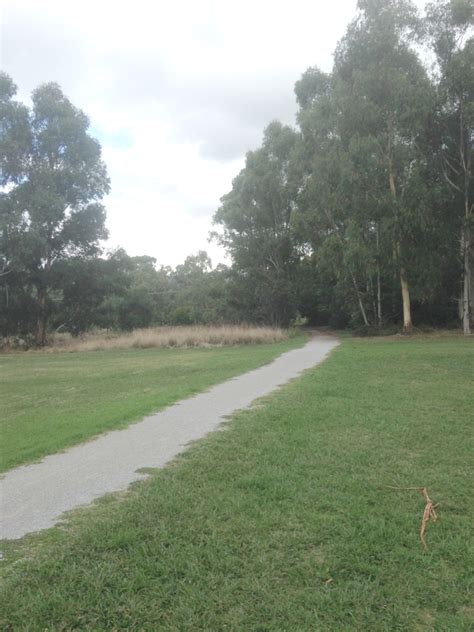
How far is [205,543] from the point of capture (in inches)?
125

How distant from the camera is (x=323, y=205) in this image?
29.6m

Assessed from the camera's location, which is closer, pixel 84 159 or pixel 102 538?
pixel 102 538

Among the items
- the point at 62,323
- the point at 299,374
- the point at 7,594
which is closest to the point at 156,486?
the point at 7,594

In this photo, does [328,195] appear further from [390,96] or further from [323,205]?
[390,96]

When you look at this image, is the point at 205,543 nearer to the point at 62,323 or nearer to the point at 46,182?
the point at 46,182

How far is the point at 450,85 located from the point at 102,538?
26387 mm

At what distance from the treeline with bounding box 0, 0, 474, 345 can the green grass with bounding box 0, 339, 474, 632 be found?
69.6ft

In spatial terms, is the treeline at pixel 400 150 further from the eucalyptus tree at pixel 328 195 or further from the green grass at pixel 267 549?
the green grass at pixel 267 549

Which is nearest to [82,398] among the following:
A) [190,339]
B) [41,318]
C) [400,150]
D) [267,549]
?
[267,549]

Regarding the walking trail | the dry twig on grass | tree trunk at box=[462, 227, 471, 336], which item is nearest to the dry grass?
tree trunk at box=[462, 227, 471, 336]

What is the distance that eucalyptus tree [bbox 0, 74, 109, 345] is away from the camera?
32469 mm

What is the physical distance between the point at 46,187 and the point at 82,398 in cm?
2795

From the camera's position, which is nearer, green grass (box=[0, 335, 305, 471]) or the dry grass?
green grass (box=[0, 335, 305, 471])

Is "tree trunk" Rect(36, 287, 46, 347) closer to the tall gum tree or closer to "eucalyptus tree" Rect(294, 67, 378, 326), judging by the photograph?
→ "eucalyptus tree" Rect(294, 67, 378, 326)
